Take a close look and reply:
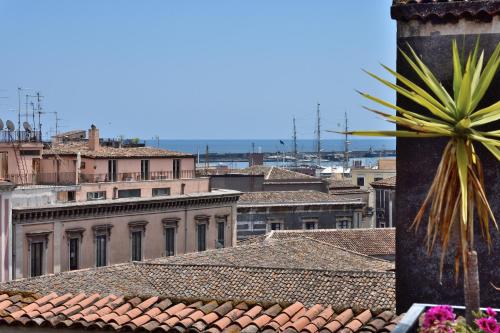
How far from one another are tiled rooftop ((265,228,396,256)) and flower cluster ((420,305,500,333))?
47552 mm

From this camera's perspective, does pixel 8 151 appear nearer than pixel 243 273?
No

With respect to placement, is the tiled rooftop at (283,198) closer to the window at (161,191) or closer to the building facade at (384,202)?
the building facade at (384,202)

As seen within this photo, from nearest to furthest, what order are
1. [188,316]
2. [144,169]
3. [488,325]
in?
[488,325] → [188,316] → [144,169]

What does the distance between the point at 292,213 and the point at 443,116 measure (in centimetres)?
6364

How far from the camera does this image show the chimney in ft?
206

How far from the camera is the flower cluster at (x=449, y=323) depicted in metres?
8.92

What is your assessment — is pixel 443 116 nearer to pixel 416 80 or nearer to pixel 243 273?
pixel 416 80

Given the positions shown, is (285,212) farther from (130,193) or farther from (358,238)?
(130,193)

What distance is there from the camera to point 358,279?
3262cm

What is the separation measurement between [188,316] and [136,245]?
46.4 meters

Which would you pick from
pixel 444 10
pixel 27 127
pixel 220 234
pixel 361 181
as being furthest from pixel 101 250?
pixel 361 181

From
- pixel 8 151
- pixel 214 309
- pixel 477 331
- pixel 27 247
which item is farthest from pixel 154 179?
pixel 477 331

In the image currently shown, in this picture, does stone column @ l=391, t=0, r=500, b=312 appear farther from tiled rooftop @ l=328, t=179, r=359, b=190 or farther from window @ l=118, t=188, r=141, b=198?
tiled rooftop @ l=328, t=179, r=359, b=190

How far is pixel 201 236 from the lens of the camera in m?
63.0
